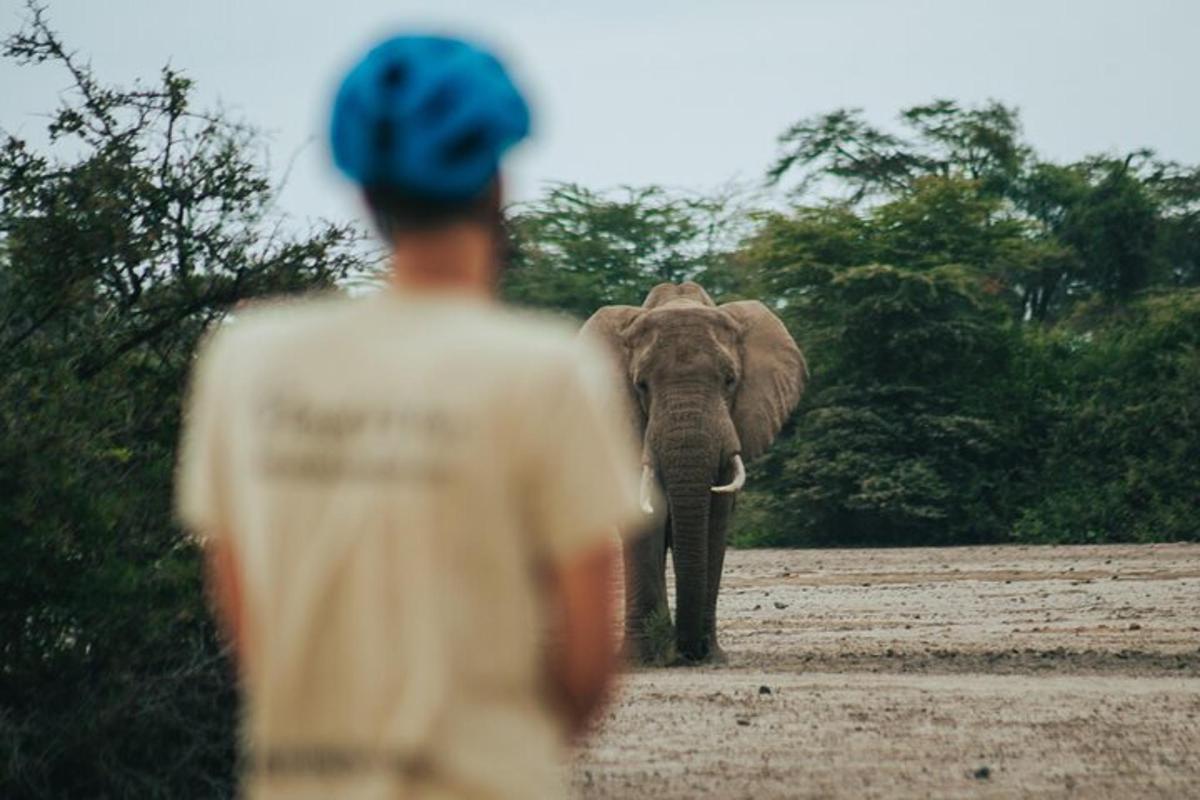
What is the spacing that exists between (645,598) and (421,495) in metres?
14.4

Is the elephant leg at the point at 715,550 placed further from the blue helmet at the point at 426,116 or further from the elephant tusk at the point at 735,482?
the blue helmet at the point at 426,116

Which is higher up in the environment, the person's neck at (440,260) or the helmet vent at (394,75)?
the helmet vent at (394,75)

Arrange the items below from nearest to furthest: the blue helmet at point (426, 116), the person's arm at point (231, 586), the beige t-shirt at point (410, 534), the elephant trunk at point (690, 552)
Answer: the beige t-shirt at point (410, 534)
the blue helmet at point (426, 116)
the person's arm at point (231, 586)
the elephant trunk at point (690, 552)

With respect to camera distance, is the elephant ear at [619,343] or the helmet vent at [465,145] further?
the elephant ear at [619,343]

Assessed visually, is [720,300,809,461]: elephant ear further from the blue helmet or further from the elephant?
the blue helmet

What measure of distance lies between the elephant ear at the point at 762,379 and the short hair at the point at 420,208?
49.4 ft

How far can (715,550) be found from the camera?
56.4ft

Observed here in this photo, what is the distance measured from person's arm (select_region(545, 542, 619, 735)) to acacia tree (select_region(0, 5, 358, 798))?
16.5 ft

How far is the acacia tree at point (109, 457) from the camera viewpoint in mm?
7836

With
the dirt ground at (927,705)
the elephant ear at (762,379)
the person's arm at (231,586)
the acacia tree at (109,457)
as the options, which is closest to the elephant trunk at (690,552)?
the dirt ground at (927,705)

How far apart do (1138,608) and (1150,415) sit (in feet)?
60.7

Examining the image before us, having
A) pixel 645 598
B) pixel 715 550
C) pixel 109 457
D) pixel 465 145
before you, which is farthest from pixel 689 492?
pixel 465 145

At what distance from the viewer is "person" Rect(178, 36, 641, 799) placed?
8.69 ft

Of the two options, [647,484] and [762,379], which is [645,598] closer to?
[647,484]
